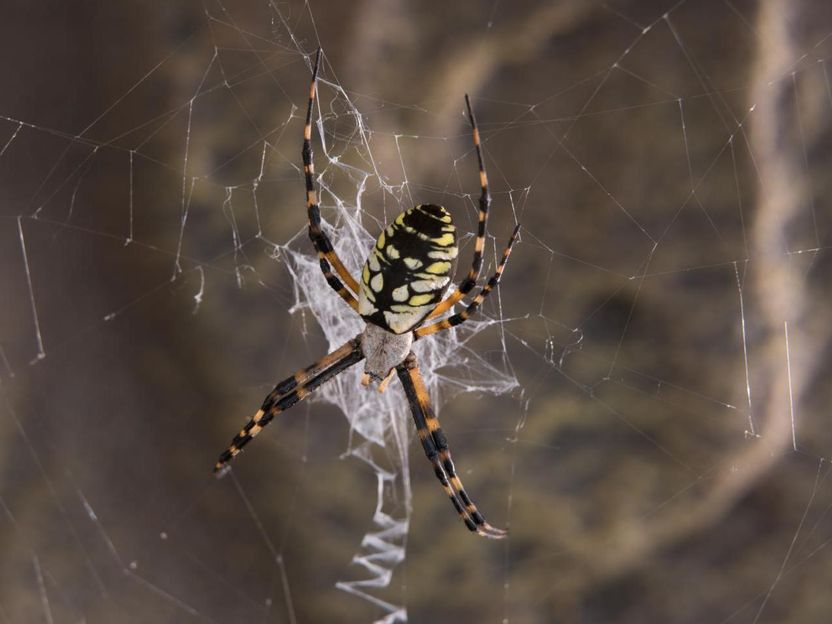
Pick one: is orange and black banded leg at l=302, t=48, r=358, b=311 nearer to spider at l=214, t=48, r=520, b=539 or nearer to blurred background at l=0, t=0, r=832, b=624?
spider at l=214, t=48, r=520, b=539

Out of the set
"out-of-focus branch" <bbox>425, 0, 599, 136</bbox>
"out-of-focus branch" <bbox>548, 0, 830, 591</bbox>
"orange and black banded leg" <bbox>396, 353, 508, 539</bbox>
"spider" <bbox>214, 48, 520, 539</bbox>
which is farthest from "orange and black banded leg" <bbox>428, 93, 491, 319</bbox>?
"out-of-focus branch" <bbox>548, 0, 830, 591</bbox>

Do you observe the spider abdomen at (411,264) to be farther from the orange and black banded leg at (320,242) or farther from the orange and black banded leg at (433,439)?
the orange and black banded leg at (433,439)

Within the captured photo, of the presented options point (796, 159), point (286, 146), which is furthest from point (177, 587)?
point (796, 159)

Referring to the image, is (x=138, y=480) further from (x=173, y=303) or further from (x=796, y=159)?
(x=796, y=159)

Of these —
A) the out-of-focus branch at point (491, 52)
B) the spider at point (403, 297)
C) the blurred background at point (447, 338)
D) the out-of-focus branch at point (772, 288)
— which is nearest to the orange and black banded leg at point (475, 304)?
the spider at point (403, 297)

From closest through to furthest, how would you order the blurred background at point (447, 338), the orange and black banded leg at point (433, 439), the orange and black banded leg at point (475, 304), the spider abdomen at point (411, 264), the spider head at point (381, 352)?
the spider abdomen at point (411, 264)
the orange and black banded leg at point (475, 304)
the spider head at point (381, 352)
the orange and black banded leg at point (433, 439)
the blurred background at point (447, 338)

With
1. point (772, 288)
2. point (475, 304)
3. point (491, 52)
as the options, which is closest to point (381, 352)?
point (475, 304)

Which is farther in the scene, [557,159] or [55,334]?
[55,334]
